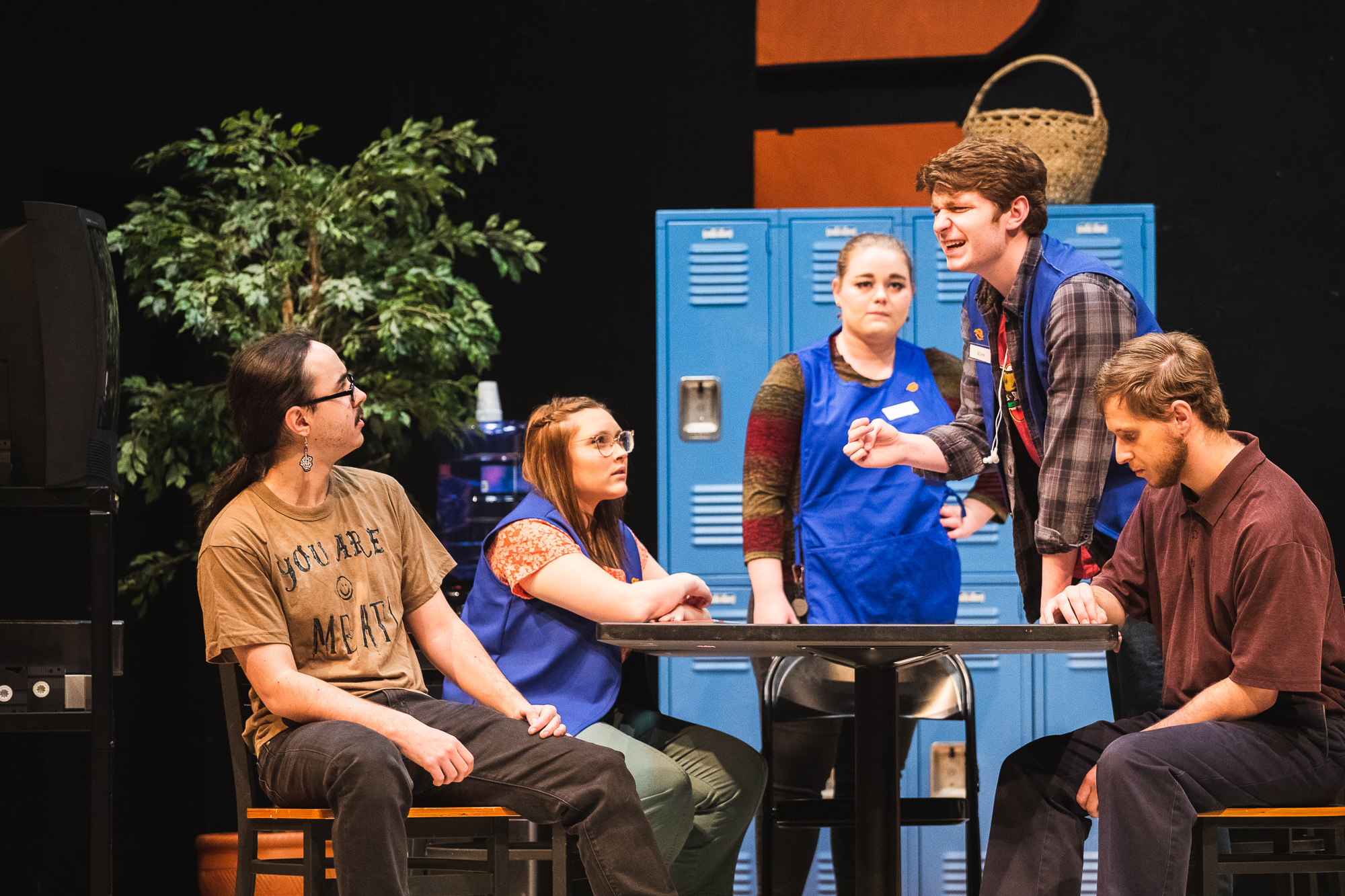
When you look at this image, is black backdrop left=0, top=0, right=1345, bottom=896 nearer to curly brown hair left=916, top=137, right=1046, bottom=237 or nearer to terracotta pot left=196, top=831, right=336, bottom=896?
terracotta pot left=196, top=831, right=336, bottom=896

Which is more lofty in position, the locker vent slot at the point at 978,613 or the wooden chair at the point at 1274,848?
the locker vent slot at the point at 978,613

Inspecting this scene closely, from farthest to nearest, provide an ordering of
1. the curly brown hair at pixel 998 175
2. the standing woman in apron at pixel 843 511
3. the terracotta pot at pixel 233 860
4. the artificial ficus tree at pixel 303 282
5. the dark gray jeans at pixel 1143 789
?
1. the artificial ficus tree at pixel 303 282
2. the terracotta pot at pixel 233 860
3. the standing woman in apron at pixel 843 511
4. the curly brown hair at pixel 998 175
5. the dark gray jeans at pixel 1143 789

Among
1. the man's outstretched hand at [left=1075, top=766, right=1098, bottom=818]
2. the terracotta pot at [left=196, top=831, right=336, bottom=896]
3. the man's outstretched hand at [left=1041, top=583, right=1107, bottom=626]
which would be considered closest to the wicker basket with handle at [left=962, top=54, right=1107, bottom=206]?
the man's outstretched hand at [left=1041, top=583, right=1107, bottom=626]

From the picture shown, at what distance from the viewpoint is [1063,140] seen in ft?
12.1

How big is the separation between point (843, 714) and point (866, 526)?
0.42 metres

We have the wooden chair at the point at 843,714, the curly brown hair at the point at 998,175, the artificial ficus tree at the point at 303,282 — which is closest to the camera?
the curly brown hair at the point at 998,175

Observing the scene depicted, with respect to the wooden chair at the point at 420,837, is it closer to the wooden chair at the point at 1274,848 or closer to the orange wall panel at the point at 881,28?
the wooden chair at the point at 1274,848

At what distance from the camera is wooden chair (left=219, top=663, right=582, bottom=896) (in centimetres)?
189

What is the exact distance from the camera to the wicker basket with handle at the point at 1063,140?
12.1 feet

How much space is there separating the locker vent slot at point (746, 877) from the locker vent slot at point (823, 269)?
5.16ft

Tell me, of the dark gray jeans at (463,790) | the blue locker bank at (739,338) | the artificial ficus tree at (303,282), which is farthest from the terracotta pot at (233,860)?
the dark gray jeans at (463,790)

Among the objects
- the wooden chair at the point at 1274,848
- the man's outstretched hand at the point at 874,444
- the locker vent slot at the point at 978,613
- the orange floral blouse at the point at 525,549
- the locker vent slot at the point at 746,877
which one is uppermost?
the man's outstretched hand at the point at 874,444

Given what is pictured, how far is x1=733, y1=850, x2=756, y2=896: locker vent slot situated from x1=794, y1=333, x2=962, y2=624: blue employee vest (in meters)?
1.00

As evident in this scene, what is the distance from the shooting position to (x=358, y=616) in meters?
2.09
